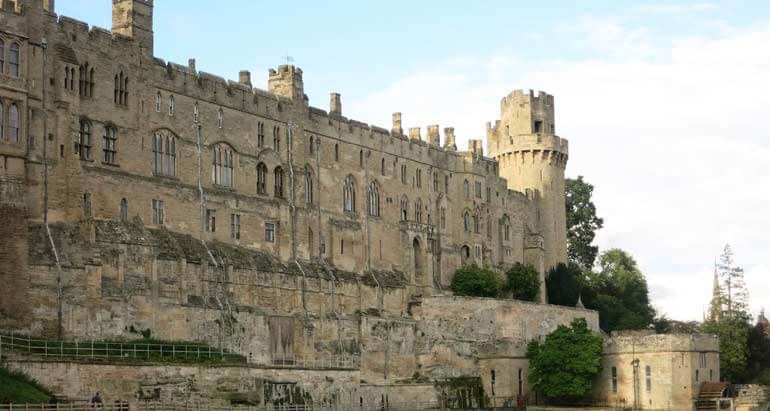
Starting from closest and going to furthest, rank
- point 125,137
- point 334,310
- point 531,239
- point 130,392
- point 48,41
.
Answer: point 130,392
point 48,41
point 125,137
point 334,310
point 531,239

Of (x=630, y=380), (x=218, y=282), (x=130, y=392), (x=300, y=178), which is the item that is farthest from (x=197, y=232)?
(x=630, y=380)

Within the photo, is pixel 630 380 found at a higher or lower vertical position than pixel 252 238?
lower

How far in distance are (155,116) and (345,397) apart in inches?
687

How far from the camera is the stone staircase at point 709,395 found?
271 ft

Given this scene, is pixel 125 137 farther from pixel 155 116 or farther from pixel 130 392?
pixel 130 392

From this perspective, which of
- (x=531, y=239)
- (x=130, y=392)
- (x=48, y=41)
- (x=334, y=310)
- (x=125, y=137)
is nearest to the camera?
(x=130, y=392)

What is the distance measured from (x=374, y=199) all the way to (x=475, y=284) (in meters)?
10.3

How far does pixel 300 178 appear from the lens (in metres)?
84.8

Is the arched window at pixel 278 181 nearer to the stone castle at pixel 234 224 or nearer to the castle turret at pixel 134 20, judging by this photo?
the stone castle at pixel 234 224

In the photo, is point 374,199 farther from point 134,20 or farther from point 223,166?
point 134,20

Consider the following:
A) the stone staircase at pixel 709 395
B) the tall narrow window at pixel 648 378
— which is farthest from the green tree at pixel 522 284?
the stone staircase at pixel 709 395

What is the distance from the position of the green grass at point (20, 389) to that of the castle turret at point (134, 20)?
22514 millimetres

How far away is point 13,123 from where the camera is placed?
6525 cm

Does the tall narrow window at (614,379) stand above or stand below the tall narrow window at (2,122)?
below
